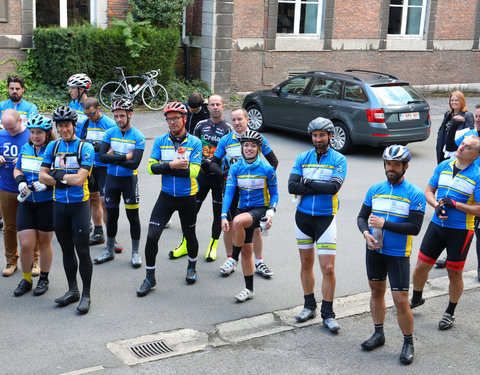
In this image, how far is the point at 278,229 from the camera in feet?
32.3

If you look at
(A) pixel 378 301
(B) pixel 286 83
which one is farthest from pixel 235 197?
(B) pixel 286 83

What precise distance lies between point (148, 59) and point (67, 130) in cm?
1305

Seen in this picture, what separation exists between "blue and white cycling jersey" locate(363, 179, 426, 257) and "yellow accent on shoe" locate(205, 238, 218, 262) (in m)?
2.98

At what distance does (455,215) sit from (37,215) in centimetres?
429

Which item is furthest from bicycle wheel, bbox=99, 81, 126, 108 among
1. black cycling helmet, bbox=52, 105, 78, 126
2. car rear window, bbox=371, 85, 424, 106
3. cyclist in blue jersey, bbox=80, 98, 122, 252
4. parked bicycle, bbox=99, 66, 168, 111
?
black cycling helmet, bbox=52, 105, 78, 126

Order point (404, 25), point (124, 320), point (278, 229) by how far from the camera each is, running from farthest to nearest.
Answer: point (404, 25) < point (278, 229) < point (124, 320)

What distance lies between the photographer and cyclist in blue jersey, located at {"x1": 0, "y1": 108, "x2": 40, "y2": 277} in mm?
7664

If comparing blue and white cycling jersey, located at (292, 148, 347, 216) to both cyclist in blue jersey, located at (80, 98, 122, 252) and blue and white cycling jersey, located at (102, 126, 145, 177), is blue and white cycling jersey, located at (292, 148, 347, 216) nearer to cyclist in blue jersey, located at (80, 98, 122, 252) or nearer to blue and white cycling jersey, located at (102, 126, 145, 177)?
blue and white cycling jersey, located at (102, 126, 145, 177)

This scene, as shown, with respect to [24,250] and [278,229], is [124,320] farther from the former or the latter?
[278,229]

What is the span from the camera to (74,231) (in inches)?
267

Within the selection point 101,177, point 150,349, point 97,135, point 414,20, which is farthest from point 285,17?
point 150,349

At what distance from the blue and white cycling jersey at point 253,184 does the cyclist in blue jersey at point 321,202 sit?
19.4 inches

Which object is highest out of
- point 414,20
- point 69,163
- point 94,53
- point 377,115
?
point 414,20

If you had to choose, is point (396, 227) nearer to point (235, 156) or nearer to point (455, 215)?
point (455, 215)
